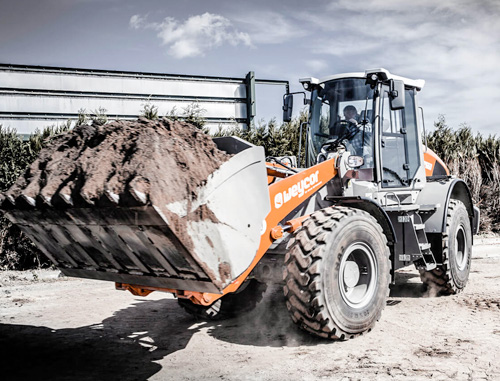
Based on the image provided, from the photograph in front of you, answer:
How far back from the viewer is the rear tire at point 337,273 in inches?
186

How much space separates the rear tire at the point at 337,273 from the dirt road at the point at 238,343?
240 millimetres

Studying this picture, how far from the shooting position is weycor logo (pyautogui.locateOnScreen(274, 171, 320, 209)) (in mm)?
5059

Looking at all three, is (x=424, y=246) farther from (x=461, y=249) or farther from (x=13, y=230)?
(x=13, y=230)

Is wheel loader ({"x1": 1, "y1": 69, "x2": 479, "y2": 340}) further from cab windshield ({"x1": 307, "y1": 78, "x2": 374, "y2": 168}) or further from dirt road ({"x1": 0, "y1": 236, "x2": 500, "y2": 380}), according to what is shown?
dirt road ({"x1": 0, "y1": 236, "x2": 500, "y2": 380})

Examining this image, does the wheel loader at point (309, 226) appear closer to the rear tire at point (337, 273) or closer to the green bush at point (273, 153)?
the rear tire at point (337, 273)

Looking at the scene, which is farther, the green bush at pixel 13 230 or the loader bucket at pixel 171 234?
the green bush at pixel 13 230

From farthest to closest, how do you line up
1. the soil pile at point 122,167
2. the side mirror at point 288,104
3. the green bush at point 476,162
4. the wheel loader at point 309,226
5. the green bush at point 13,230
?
the green bush at point 476,162, the green bush at point 13,230, the side mirror at point 288,104, the wheel loader at point 309,226, the soil pile at point 122,167

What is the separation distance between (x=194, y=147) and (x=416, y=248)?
348cm

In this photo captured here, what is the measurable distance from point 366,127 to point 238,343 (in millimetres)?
3025

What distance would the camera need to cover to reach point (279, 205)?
5.07 meters

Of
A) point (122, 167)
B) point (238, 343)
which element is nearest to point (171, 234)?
point (122, 167)

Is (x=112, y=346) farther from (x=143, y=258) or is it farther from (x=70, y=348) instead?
(x=143, y=258)

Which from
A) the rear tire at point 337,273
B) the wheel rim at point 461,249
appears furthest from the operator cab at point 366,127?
the wheel rim at point 461,249

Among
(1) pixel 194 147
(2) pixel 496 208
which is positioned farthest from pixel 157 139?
(2) pixel 496 208
